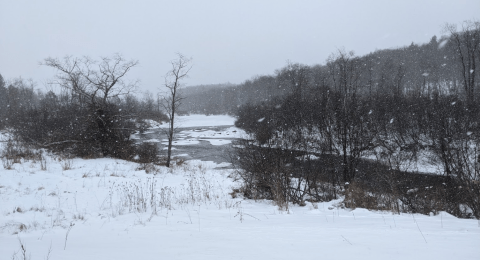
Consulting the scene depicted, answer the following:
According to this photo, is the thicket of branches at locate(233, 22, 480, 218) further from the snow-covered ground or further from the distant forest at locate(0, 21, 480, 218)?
the snow-covered ground

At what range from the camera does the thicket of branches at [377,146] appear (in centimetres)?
910

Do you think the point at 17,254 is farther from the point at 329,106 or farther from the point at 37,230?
the point at 329,106

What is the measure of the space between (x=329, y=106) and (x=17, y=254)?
94.3 ft

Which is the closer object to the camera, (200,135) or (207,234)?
(207,234)

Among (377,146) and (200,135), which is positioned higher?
(200,135)

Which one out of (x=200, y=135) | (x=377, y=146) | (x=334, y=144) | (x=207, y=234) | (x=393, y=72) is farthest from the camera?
(x=393, y=72)

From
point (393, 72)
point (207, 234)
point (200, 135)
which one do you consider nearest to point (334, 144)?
point (207, 234)

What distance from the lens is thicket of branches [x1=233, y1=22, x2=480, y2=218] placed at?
358 inches

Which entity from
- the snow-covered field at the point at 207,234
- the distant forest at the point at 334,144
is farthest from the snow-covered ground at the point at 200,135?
the snow-covered field at the point at 207,234

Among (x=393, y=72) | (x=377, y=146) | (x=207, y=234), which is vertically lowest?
(x=377, y=146)

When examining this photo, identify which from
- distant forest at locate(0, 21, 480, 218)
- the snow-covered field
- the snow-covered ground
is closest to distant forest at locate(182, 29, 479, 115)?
distant forest at locate(0, 21, 480, 218)

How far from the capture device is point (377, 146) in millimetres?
23391

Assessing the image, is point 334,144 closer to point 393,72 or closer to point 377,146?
point 377,146

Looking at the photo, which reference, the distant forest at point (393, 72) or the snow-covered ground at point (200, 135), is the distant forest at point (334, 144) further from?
the distant forest at point (393, 72)
